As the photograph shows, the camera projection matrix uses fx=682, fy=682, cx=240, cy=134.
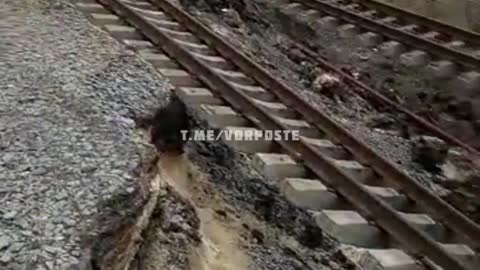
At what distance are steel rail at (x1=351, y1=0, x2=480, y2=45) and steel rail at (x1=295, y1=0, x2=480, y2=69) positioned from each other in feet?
1.46

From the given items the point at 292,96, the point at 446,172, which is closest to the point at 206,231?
the point at 292,96

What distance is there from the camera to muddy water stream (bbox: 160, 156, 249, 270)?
428cm

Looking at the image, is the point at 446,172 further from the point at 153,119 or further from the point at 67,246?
the point at 67,246

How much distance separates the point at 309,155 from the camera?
4805mm

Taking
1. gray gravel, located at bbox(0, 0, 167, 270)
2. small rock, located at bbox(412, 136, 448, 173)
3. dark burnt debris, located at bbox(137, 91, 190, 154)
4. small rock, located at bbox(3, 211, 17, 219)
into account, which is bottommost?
small rock, located at bbox(412, 136, 448, 173)

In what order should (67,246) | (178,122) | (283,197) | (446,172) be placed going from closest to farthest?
(67,246) < (283,197) < (178,122) < (446,172)

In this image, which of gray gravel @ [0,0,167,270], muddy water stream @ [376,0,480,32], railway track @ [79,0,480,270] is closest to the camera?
gray gravel @ [0,0,167,270]

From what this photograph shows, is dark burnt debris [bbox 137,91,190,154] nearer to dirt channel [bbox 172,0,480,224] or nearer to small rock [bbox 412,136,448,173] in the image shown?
dirt channel [bbox 172,0,480,224]

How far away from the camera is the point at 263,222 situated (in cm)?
482

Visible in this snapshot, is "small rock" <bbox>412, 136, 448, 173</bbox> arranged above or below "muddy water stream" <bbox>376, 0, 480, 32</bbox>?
below

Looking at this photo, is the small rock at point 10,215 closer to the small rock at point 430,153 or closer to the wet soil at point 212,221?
the wet soil at point 212,221

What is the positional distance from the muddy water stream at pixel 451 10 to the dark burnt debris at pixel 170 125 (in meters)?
4.83

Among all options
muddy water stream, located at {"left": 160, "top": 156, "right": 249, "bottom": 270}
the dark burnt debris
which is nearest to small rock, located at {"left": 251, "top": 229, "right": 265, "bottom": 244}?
muddy water stream, located at {"left": 160, "top": 156, "right": 249, "bottom": 270}

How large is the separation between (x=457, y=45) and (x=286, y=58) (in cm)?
193
